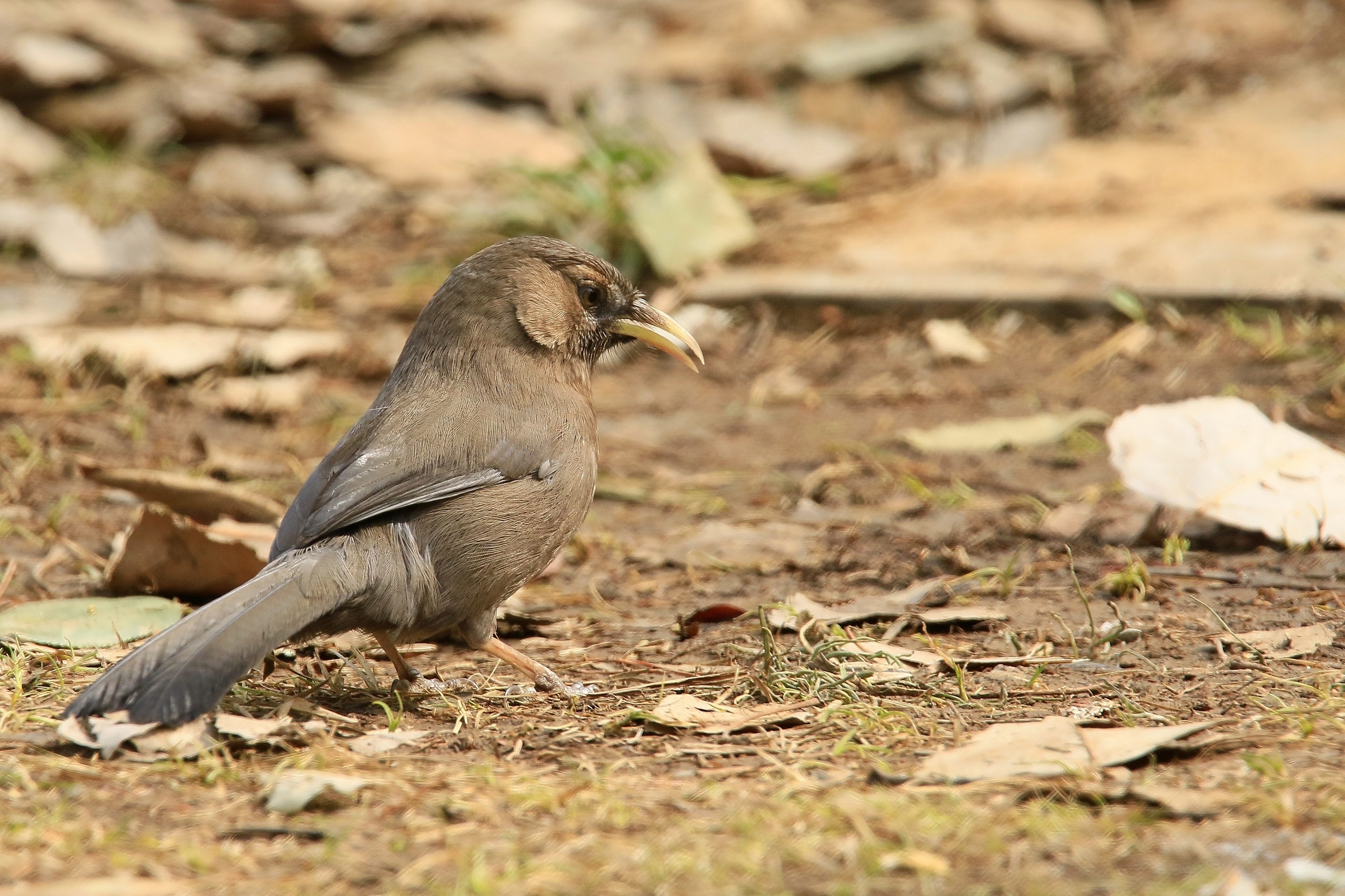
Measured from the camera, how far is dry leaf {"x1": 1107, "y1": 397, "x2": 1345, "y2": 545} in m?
4.11

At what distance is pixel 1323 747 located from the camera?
2732 mm

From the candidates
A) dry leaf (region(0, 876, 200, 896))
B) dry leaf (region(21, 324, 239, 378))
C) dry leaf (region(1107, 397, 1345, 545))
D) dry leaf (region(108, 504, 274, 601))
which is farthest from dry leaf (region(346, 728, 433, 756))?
dry leaf (region(21, 324, 239, 378))

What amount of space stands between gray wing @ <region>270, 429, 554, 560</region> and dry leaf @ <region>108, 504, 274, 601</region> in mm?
340

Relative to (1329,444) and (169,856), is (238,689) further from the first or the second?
(1329,444)

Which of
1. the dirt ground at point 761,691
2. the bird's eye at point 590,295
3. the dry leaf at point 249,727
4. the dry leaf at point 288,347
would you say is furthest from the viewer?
the dry leaf at point 288,347

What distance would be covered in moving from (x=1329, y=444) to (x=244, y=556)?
355 cm

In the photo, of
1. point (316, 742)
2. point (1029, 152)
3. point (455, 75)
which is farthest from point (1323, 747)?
point (455, 75)

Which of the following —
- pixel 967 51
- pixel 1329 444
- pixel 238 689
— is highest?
pixel 967 51

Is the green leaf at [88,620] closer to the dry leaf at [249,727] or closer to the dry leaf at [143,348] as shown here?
the dry leaf at [249,727]

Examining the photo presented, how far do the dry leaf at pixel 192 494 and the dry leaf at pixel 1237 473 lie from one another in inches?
102

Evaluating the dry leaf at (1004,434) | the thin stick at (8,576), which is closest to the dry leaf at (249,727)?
the thin stick at (8,576)

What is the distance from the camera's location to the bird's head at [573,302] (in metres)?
4.13

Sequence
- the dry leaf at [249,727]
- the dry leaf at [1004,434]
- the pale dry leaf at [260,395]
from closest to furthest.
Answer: the dry leaf at [249,727] < the dry leaf at [1004,434] < the pale dry leaf at [260,395]

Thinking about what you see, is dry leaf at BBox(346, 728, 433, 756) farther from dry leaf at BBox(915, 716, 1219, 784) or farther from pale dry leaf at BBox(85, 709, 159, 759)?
dry leaf at BBox(915, 716, 1219, 784)
